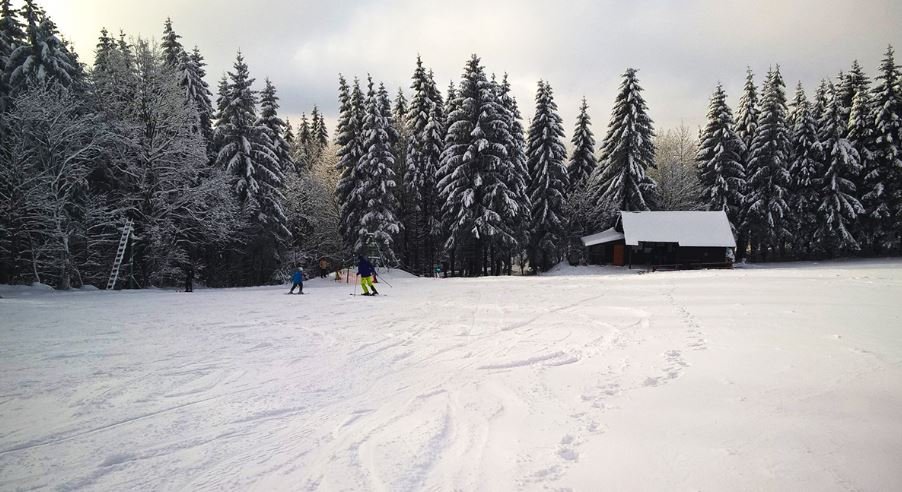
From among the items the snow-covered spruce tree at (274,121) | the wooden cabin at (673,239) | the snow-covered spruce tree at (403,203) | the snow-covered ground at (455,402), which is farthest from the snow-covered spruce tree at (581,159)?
the snow-covered ground at (455,402)

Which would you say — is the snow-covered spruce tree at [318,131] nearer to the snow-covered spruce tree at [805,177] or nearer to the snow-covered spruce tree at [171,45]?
the snow-covered spruce tree at [171,45]

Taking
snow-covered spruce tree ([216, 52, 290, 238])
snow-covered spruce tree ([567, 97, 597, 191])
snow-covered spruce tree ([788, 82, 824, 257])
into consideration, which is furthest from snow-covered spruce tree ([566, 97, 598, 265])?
snow-covered spruce tree ([216, 52, 290, 238])

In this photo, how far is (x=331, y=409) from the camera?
17.9 ft

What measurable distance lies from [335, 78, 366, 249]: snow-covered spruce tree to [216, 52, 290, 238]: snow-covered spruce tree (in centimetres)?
534

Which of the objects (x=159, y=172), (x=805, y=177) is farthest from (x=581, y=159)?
(x=159, y=172)

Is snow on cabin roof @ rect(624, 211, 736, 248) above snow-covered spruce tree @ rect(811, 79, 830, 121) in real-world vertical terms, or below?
below

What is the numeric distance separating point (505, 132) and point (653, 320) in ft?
82.2

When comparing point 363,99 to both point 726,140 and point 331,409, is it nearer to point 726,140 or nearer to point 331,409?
point 726,140

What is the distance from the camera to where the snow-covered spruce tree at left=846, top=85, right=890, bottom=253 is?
35.6 m

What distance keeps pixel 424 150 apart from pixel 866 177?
3619 cm

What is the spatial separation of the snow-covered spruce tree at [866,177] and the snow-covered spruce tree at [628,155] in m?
16.0

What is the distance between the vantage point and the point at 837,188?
36.2 metres

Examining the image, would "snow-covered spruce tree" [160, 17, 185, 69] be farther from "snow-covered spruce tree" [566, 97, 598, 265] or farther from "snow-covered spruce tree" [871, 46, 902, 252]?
"snow-covered spruce tree" [871, 46, 902, 252]

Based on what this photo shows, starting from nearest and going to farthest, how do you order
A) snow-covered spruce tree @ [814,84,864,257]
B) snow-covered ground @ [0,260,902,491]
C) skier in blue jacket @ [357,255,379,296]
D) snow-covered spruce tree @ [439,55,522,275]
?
1. snow-covered ground @ [0,260,902,491]
2. skier in blue jacket @ [357,255,379,296]
3. snow-covered spruce tree @ [439,55,522,275]
4. snow-covered spruce tree @ [814,84,864,257]
